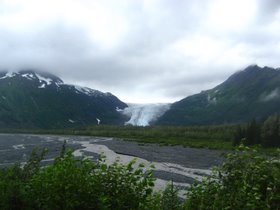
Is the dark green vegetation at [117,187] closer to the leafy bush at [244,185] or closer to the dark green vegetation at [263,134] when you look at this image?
the leafy bush at [244,185]

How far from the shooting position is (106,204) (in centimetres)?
884

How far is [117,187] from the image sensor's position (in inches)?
368

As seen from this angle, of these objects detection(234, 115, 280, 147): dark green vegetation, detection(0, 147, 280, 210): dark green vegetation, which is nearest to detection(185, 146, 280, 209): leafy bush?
detection(0, 147, 280, 210): dark green vegetation

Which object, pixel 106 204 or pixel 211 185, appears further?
pixel 211 185

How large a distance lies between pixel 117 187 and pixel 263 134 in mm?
132234

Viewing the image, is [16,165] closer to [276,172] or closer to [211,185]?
[211,185]

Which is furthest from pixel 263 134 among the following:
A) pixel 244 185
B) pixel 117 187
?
pixel 244 185

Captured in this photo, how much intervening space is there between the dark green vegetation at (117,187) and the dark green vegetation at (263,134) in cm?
12388

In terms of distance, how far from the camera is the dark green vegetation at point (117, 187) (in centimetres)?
835

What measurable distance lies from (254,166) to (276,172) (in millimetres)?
456

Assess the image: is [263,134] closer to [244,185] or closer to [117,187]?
[117,187]

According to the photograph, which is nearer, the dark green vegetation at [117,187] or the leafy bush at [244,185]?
the leafy bush at [244,185]

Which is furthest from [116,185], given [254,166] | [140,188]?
[254,166]

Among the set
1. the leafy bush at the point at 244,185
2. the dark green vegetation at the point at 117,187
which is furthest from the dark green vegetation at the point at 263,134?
the dark green vegetation at the point at 117,187
